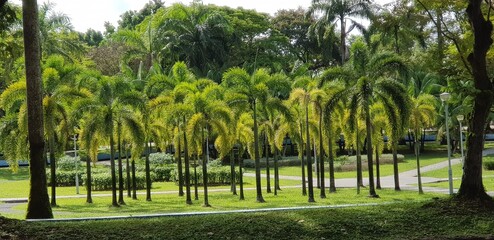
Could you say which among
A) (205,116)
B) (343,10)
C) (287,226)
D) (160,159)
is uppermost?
(343,10)

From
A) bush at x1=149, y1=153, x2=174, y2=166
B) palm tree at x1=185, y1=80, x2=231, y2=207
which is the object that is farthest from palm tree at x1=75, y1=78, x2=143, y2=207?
bush at x1=149, y1=153, x2=174, y2=166

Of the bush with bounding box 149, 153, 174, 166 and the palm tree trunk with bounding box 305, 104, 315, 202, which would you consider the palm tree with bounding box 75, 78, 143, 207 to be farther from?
the bush with bounding box 149, 153, 174, 166

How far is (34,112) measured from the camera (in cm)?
1349

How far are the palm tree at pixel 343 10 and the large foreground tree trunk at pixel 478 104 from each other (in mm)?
33092

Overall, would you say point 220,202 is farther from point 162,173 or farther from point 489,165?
point 489,165

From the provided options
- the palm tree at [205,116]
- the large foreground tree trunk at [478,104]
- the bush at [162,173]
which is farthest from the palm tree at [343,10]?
the large foreground tree trunk at [478,104]

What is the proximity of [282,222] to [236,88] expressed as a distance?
13.7 m

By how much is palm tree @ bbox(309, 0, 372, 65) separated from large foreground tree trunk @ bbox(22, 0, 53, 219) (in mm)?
34008

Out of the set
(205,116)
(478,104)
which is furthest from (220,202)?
(478,104)

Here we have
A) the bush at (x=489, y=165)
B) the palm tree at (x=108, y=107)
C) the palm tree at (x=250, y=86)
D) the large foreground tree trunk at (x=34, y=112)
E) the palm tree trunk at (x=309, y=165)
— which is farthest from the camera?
the bush at (x=489, y=165)

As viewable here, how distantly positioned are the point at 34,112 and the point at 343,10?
35.9m

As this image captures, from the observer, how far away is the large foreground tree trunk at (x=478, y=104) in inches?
460

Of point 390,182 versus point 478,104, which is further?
point 390,182

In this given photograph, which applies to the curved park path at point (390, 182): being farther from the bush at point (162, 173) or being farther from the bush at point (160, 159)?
the bush at point (162, 173)
